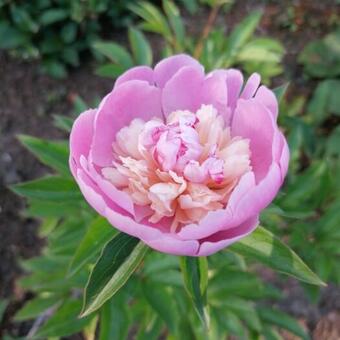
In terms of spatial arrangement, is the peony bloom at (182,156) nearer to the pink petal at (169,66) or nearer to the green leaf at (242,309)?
the pink petal at (169,66)

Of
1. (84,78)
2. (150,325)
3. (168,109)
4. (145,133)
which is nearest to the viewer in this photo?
(145,133)

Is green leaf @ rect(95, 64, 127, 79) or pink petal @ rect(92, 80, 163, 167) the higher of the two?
pink petal @ rect(92, 80, 163, 167)

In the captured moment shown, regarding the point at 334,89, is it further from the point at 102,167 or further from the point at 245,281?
the point at 102,167

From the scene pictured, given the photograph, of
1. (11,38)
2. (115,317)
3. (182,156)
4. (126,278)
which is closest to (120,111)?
(182,156)

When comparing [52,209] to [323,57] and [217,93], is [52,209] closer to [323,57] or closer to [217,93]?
[217,93]

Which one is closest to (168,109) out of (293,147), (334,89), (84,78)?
(293,147)

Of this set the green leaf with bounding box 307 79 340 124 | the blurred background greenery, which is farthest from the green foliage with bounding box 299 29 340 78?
the green leaf with bounding box 307 79 340 124

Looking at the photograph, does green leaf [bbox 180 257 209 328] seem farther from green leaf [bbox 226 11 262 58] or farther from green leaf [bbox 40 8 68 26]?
green leaf [bbox 40 8 68 26]
